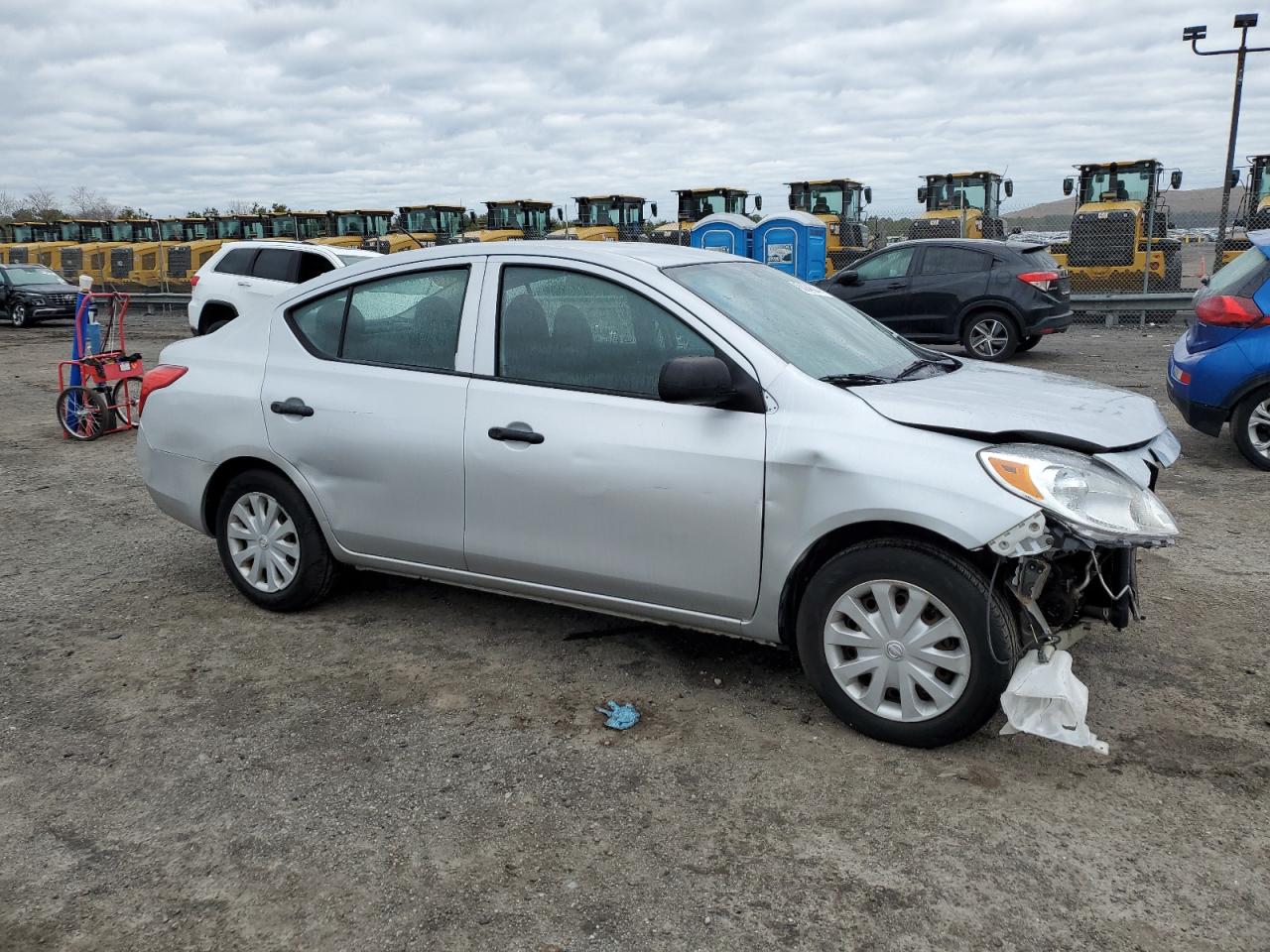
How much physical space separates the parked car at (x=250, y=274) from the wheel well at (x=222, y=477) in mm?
10266

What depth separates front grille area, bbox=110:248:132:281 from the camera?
29.7m

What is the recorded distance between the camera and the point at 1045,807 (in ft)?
10.4

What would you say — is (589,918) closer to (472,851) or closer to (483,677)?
(472,851)

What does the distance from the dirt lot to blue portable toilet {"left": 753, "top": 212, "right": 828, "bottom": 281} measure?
15077 millimetres

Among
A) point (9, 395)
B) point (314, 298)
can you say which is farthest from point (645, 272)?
point (9, 395)

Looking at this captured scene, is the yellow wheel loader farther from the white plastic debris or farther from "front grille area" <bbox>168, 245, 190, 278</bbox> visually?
the white plastic debris

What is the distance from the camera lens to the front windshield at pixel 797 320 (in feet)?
12.8

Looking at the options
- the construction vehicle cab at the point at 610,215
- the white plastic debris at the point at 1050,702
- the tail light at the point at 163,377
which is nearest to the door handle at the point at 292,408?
the tail light at the point at 163,377

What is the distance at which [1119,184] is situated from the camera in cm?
1923

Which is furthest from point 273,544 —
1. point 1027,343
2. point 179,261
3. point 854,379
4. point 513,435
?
point 179,261

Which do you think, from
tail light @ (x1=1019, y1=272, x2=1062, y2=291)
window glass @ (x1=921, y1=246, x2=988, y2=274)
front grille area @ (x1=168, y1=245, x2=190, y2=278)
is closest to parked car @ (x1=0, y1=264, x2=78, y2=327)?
front grille area @ (x1=168, y1=245, x2=190, y2=278)

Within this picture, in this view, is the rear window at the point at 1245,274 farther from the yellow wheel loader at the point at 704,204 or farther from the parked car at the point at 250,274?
the yellow wheel loader at the point at 704,204

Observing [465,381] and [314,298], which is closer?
[465,381]

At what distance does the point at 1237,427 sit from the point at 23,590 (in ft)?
24.6
